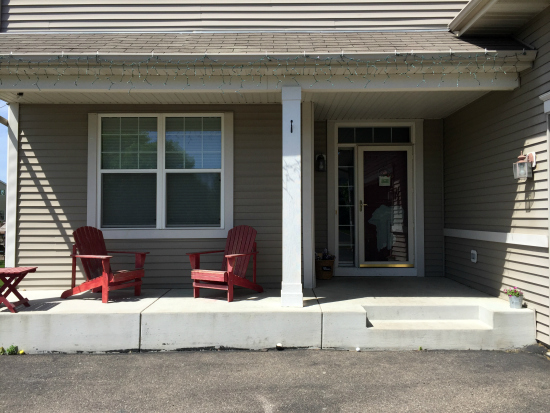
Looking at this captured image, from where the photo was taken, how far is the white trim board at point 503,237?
3.76 meters

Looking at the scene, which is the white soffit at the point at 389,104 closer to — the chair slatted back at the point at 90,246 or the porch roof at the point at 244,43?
the porch roof at the point at 244,43

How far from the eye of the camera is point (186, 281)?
514 cm

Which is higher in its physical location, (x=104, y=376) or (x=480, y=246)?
(x=480, y=246)

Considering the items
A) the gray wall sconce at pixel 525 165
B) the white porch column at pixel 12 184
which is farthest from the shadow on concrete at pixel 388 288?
the white porch column at pixel 12 184

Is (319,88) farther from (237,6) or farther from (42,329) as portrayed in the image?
(42,329)

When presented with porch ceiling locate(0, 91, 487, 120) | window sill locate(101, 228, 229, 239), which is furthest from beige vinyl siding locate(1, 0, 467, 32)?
window sill locate(101, 228, 229, 239)

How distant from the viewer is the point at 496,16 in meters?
4.03

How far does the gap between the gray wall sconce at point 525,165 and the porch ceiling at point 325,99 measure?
975mm

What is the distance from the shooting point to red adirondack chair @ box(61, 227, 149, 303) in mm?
4230

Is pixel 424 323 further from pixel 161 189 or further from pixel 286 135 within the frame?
pixel 161 189

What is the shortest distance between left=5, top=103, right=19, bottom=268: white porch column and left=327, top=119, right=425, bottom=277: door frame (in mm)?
3918

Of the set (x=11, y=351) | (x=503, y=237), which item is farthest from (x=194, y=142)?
(x=503, y=237)

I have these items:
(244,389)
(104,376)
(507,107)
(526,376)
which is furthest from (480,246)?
(104,376)

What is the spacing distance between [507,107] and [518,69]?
414 mm
